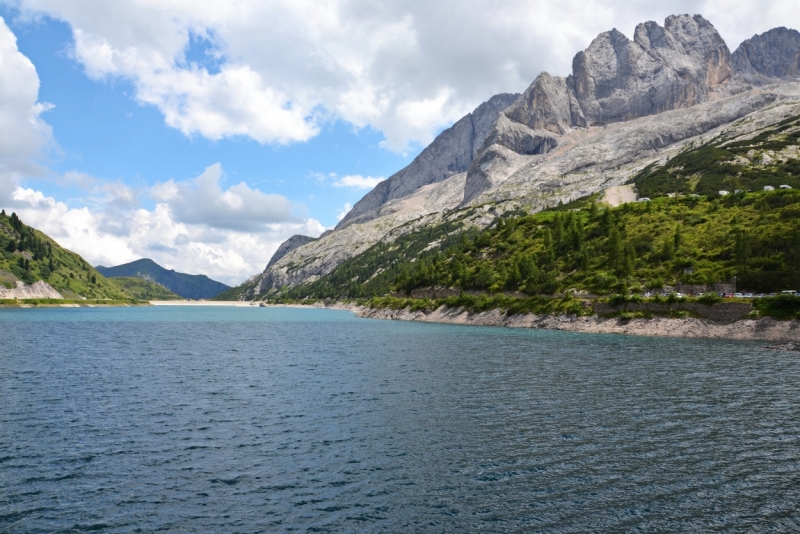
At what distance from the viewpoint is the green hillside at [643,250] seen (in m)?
107

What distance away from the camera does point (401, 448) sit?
1105 inches

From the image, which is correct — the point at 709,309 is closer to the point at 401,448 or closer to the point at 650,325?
the point at 650,325

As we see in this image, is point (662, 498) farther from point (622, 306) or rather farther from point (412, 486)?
point (622, 306)

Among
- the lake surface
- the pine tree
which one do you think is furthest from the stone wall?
the lake surface

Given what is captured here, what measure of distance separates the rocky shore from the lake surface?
3080 centimetres

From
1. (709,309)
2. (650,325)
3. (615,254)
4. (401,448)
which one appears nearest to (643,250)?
(615,254)

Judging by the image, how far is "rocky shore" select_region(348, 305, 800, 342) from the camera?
271 feet

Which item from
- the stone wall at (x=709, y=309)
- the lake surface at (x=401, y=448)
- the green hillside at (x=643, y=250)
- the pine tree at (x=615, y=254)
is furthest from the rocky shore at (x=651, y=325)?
the lake surface at (x=401, y=448)

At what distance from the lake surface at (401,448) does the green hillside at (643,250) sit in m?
58.5

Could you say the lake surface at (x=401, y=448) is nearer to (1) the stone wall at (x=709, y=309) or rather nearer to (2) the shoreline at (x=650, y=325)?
(2) the shoreline at (x=650, y=325)

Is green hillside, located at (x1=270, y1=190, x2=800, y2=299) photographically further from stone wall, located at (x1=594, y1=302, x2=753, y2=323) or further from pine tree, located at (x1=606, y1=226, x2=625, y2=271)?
stone wall, located at (x1=594, y1=302, x2=753, y2=323)

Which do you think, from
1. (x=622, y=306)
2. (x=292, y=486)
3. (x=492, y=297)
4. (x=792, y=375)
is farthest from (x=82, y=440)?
(x=492, y=297)

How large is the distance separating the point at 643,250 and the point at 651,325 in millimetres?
45621

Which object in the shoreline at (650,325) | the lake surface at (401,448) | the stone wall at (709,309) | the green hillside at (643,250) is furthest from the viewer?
the green hillside at (643,250)
